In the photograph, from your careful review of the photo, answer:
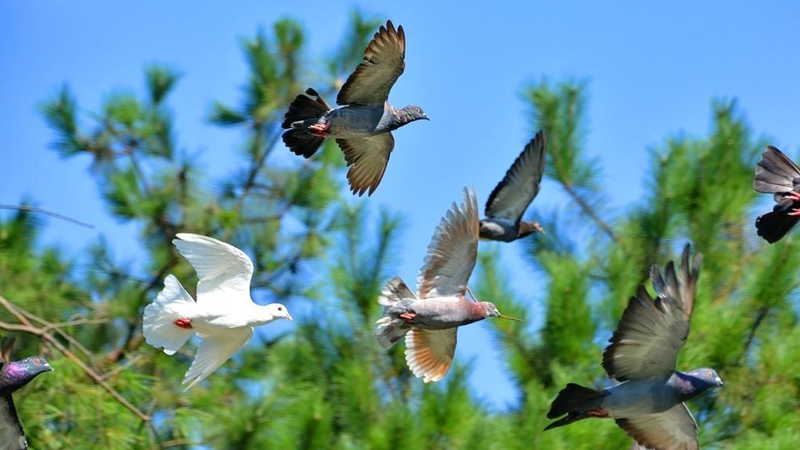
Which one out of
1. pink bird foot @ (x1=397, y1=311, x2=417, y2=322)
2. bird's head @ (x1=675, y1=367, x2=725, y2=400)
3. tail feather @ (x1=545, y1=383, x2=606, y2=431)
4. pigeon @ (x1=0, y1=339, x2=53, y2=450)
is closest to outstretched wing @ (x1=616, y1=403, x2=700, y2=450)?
bird's head @ (x1=675, y1=367, x2=725, y2=400)

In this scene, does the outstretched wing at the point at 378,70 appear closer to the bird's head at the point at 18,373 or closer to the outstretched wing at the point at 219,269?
the outstretched wing at the point at 219,269

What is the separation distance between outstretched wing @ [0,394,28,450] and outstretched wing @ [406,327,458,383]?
78.6 inches

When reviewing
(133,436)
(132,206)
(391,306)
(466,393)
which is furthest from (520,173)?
(132,206)

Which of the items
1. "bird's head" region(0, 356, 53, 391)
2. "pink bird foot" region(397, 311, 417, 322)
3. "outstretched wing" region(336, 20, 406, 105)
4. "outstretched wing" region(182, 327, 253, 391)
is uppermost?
"outstretched wing" region(336, 20, 406, 105)

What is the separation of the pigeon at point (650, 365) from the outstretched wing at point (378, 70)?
1644mm

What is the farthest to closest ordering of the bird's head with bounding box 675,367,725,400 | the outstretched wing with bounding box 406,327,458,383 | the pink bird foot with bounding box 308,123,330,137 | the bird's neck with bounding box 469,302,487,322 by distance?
the outstretched wing with bounding box 406,327,458,383 → the pink bird foot with bounding box 308,123,330,137 → the bird's neck with bounding box 469,302,487,322 → the bird's head with bounding box 675,367,725,400

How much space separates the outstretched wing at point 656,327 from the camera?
7844 mm

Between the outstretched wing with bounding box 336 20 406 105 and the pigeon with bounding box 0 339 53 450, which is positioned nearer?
the pigeon with bounding box 0 339 53 450

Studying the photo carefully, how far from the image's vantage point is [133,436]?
9898 mm

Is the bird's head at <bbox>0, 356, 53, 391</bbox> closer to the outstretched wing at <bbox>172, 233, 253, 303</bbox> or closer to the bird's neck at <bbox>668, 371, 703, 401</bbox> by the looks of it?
the outstretched wing at <bbox>172, 233, 253, 303</bbox>

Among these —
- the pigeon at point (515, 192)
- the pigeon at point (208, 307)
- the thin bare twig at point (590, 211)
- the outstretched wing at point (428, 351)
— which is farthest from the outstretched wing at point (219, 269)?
the thin bare twig at point (590, 211)

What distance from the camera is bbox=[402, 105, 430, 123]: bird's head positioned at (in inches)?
346

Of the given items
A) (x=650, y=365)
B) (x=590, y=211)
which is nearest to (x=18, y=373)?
(x=650, y=365)

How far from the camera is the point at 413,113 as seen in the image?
347 inches
